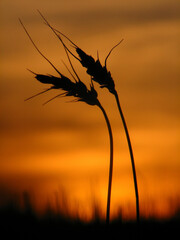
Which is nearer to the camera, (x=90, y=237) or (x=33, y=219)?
(x=90, y=237)

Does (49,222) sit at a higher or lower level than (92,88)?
→ lower

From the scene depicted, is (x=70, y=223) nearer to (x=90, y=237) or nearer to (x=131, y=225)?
(x=90, y=237)

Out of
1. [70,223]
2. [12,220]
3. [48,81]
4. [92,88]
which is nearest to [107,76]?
[92,88]

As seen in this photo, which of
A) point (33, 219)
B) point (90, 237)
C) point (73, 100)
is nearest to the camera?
point (73, 100)

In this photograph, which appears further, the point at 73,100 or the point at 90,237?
the point at 90,237

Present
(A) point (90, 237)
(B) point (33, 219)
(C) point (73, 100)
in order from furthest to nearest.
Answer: (B) point (33, 219) < (A) point (90, 237) < (C) point (73, 100)

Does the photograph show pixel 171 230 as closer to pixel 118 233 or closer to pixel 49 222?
pixel 118 233

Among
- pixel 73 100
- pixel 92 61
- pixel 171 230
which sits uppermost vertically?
pixel 92 61

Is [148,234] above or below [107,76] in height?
below

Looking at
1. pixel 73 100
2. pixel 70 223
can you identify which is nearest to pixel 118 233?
pixel 70 223
